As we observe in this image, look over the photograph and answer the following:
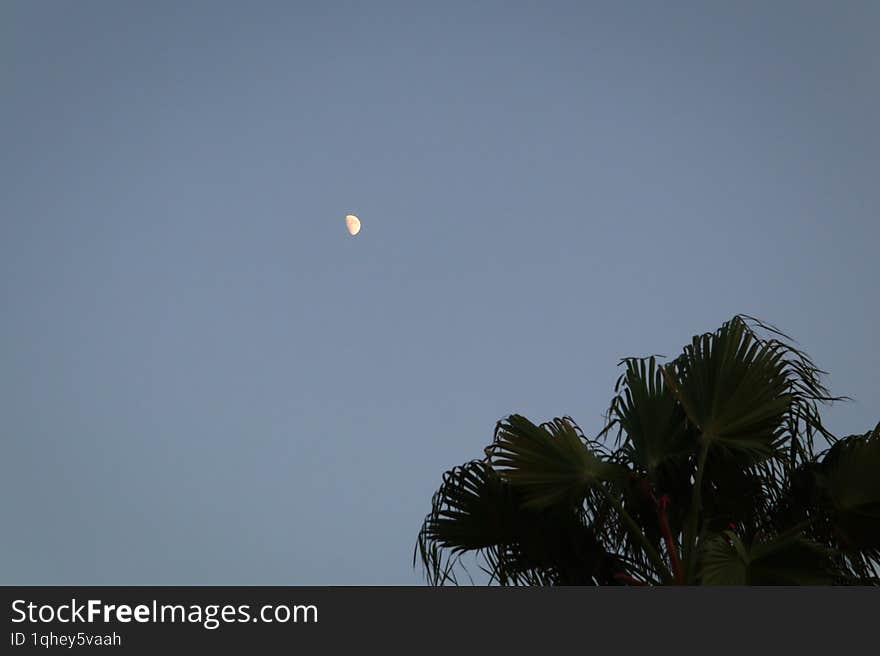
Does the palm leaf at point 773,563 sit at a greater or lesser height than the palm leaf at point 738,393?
lesser

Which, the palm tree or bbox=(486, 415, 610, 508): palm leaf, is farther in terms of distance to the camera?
bbox=(486, 415, 610, 508): palm leaf

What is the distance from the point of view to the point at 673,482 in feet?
16.8

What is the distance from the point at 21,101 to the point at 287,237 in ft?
64.8

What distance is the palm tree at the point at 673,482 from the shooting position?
4719 mm

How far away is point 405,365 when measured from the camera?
192 feet

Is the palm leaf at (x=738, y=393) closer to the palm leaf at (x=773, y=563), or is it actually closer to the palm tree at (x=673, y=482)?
the palm tree at (x=673, y=482)

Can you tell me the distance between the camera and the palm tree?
15.5 ft

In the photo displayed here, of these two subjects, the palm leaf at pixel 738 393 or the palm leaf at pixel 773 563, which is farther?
the palm leaf at pixel 738 393

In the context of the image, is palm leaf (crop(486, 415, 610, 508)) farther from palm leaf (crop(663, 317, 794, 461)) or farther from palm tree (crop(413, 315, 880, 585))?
palm leaf (crop(663, 317, 794, 461))

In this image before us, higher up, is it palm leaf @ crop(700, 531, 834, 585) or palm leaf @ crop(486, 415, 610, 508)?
palm leaf @ crop(486, 415, 610, 508)

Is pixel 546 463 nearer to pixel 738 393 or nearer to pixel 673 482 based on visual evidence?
pixel 673 482

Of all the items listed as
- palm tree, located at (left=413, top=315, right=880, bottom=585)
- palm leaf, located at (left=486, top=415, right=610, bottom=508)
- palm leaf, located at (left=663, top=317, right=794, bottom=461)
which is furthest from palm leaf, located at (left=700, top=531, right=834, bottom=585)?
palm leaf, located at (left=486, top=415, right=610, bottom=508)

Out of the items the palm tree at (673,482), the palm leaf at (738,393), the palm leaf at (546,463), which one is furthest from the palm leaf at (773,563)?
the palm leaf at (546,463)

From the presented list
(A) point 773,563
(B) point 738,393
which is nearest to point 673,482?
(B) point 738,393
